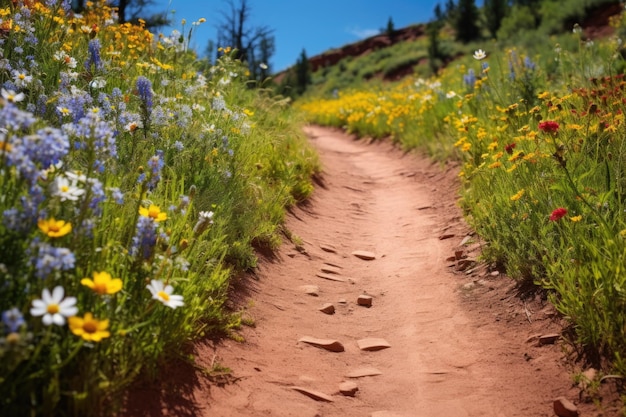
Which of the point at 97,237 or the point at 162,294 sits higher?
the point at 97,237

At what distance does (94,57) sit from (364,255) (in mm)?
2791

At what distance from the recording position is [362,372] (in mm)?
3027

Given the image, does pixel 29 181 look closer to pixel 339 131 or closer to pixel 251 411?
pixel 251 411

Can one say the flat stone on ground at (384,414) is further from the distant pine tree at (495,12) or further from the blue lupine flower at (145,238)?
the distant pine tree at (495,12)

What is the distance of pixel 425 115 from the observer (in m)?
9.68

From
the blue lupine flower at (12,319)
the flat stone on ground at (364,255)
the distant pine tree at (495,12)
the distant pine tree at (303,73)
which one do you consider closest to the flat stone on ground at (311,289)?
the flat stone on ground at (364,255)

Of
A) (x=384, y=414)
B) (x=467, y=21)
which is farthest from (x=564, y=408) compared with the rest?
(x=467, y=21)

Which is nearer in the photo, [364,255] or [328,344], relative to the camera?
[328,344]

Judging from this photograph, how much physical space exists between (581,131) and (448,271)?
1.57 meters

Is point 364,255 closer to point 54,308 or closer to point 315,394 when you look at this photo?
point 315,394

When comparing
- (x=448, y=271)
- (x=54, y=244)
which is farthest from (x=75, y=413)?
(x=448, y=271)

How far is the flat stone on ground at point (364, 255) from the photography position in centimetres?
492

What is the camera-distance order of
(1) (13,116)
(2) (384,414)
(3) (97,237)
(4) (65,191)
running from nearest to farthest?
(1) (13,116), (4) (65,191), (3) (97,237), (2) (384,414)

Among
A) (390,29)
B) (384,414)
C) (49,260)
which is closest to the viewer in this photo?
(49,260)
